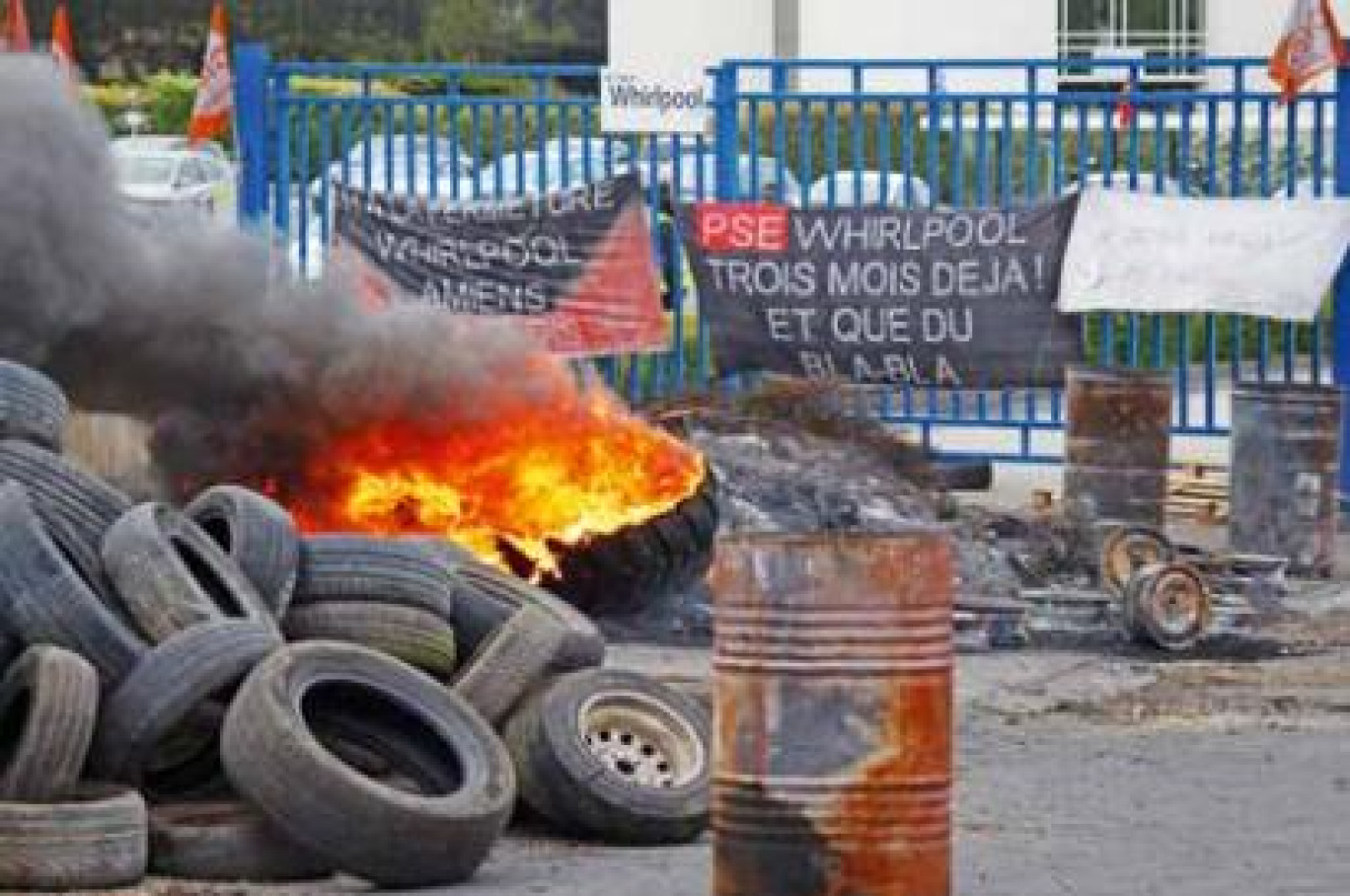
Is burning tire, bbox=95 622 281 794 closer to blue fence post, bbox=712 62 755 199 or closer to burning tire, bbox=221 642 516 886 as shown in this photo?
burning tire, bbox=221 642 516 886

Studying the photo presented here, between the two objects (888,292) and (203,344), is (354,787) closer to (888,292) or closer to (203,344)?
(203,344)

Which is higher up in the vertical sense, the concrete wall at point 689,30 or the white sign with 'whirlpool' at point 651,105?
the white sign with 'whirlpool' at point 651,105

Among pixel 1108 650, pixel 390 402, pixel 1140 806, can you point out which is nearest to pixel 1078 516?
pixel 1108 650

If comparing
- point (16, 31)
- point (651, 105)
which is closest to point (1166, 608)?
point (651, 105)

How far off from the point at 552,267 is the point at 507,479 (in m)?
4.84

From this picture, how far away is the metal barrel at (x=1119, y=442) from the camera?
16.3 m

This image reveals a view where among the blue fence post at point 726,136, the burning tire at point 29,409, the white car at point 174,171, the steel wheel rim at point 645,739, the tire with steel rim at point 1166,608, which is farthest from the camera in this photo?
the white car at point 174,171

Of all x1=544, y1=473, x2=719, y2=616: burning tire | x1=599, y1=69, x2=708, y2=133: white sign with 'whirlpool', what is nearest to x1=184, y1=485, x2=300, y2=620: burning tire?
x1=544, y1=473, x2=719, y2=616: burning tire

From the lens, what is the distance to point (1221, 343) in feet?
75.3

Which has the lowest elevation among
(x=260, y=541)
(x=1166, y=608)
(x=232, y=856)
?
(x=1166, y=608)

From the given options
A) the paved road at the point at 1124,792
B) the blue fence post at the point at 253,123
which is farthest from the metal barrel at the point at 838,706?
the blue fence post at the point at 253,123

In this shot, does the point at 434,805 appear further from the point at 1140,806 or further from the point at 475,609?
the point at 1140,806

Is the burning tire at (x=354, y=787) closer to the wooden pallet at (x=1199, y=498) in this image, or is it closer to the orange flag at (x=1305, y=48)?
the wooden pallet at (x=1199, y=498)

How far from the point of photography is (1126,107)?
18.1 meters
